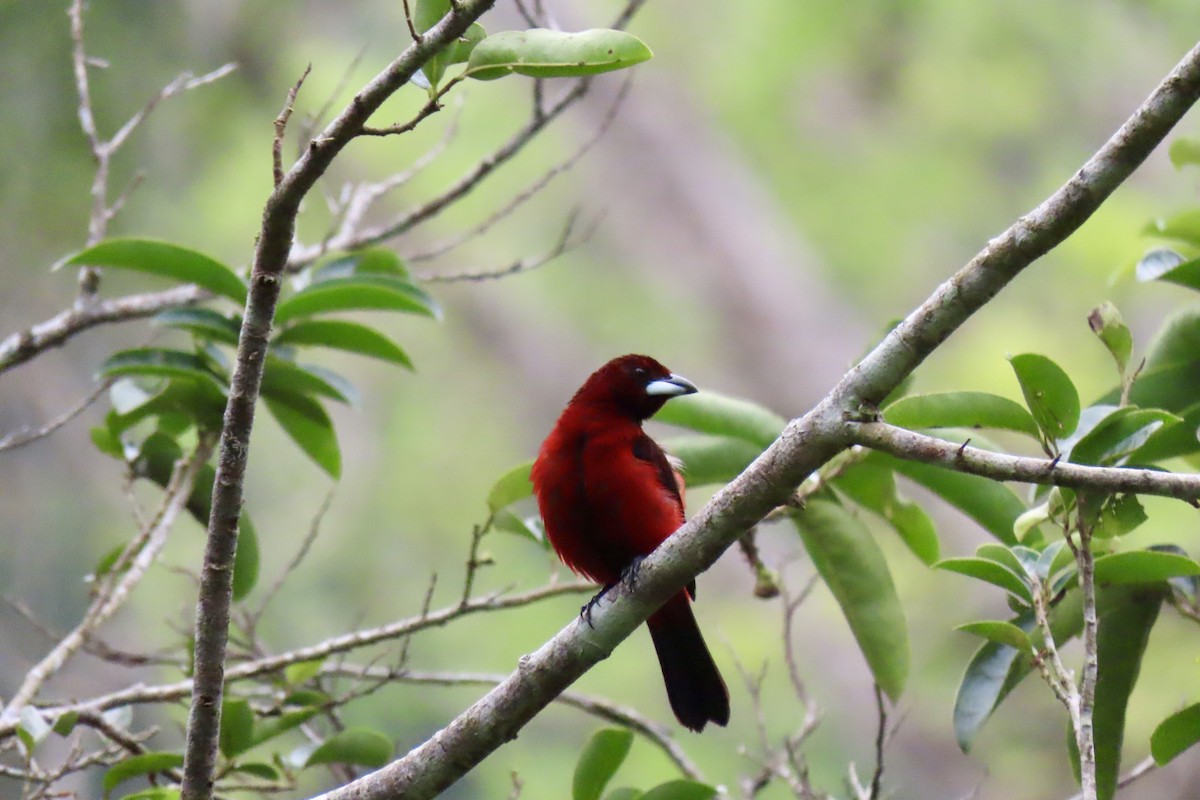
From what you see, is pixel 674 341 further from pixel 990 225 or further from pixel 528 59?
pixel 528 59

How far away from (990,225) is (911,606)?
493cm

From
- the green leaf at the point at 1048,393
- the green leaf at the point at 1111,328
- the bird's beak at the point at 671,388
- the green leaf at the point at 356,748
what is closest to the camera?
the green leaf at the point at 1048,393

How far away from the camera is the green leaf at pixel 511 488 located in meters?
3.76

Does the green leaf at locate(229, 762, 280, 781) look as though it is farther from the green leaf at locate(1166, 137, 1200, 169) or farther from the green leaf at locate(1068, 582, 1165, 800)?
the green leaf at locate(1166, 137, 1200, 169)

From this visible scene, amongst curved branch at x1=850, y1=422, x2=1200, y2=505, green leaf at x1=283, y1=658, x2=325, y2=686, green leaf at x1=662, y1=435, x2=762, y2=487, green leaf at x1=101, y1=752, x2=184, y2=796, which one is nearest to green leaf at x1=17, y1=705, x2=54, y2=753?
green leaf at x1=101, y1=752, x2=184, y2=796

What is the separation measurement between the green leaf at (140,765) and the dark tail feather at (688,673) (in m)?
1.43

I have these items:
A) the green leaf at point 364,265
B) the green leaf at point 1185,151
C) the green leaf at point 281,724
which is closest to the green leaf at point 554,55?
the green leaf at point 364,265

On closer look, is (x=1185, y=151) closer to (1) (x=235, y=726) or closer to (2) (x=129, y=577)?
(1) (x=235, y=726)

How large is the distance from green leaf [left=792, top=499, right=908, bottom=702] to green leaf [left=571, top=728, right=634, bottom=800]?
0.71m

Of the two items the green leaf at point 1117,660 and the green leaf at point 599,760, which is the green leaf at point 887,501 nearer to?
the green leaf at point 1117,660

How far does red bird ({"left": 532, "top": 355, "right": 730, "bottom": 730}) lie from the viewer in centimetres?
362

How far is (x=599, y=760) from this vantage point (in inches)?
125

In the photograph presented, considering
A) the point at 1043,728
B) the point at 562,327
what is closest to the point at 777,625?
the point at 1043,728

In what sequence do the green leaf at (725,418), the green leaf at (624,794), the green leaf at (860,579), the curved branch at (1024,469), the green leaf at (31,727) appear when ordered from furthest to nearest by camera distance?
the green leaf at (725,418) → the green leaf at (860,579) → the green leaf at (624,794) → the green leaf at (31,727) → the curved branch at (1024,469)
